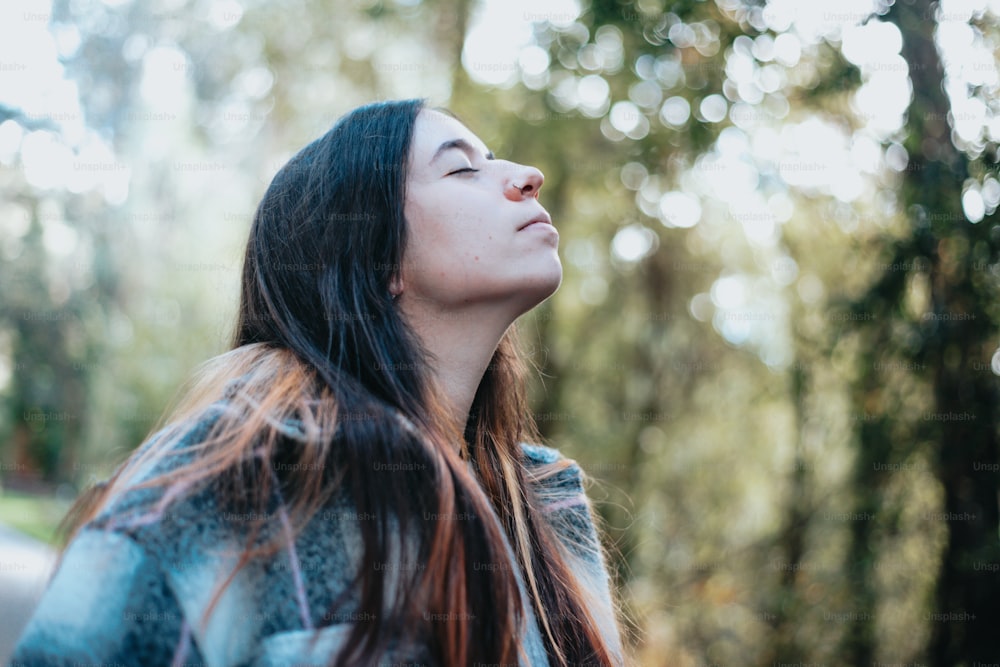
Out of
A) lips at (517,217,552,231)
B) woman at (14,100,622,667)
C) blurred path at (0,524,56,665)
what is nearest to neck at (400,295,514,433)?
woman at (14,100,622,667)

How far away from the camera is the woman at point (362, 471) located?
4.09 feet

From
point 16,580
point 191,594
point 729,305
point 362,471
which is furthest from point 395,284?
point 16,580

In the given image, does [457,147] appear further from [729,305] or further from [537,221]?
[729,305]

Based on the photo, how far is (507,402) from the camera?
209cm

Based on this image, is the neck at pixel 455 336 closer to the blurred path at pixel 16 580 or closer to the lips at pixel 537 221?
the lips at pixel 537 221

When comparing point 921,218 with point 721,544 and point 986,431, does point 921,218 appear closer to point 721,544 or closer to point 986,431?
point 986,431

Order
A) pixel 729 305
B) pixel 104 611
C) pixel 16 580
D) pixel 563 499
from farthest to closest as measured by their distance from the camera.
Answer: pixel 16 580
pixel 729 305
pixel 563 499
pixel 104 611

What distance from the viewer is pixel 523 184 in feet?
6.15

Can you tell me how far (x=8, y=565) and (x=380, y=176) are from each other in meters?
9.47

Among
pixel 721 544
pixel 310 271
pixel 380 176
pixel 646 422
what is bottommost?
pixel 721 544

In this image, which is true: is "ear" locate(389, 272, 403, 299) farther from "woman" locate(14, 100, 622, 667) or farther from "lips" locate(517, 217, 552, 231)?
"lips" locate(517, 217, 552, 231)

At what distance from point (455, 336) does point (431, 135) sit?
0.46m

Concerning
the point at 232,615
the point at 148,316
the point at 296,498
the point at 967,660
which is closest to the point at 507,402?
the point at 296,498

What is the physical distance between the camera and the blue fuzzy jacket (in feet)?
3.87
